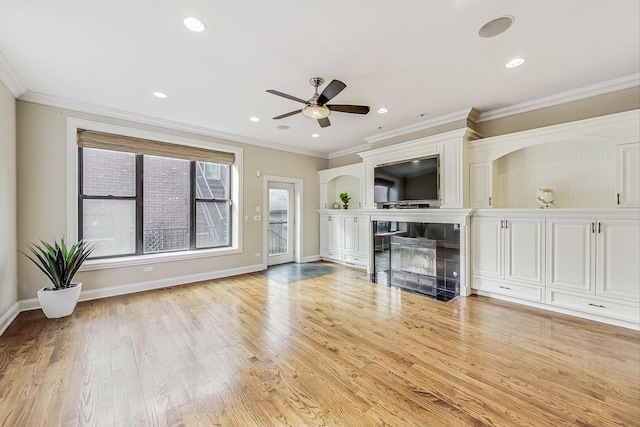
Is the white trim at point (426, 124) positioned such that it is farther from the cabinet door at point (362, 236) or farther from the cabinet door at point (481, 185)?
the cabinet door at point (362, 236)

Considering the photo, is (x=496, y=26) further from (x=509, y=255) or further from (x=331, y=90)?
(x=509, y=255)

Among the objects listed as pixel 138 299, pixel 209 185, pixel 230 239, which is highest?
pixel 209 185

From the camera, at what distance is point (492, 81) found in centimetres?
312

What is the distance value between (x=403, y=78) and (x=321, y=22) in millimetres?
1331

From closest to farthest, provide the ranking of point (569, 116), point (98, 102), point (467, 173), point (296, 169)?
point (569, 116)
point (98, 102)
point (467, 173)
point (296, 169)

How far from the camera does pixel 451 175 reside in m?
4.11

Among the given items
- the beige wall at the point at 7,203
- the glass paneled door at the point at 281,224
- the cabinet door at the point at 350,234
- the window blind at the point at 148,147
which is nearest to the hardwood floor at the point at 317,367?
the beige wall at the point at 7,203

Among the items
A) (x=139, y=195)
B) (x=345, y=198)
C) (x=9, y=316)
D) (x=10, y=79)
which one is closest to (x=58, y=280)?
(x=9, y=316)

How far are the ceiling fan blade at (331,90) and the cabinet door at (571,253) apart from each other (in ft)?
10.3

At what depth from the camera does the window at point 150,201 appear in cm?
411

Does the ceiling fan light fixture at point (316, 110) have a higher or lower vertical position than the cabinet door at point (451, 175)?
higher

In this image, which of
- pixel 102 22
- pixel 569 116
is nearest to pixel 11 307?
pixel 102 22

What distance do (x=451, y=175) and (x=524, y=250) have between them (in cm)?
143

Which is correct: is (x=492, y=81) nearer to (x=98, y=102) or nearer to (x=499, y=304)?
(x=499, y=304)
